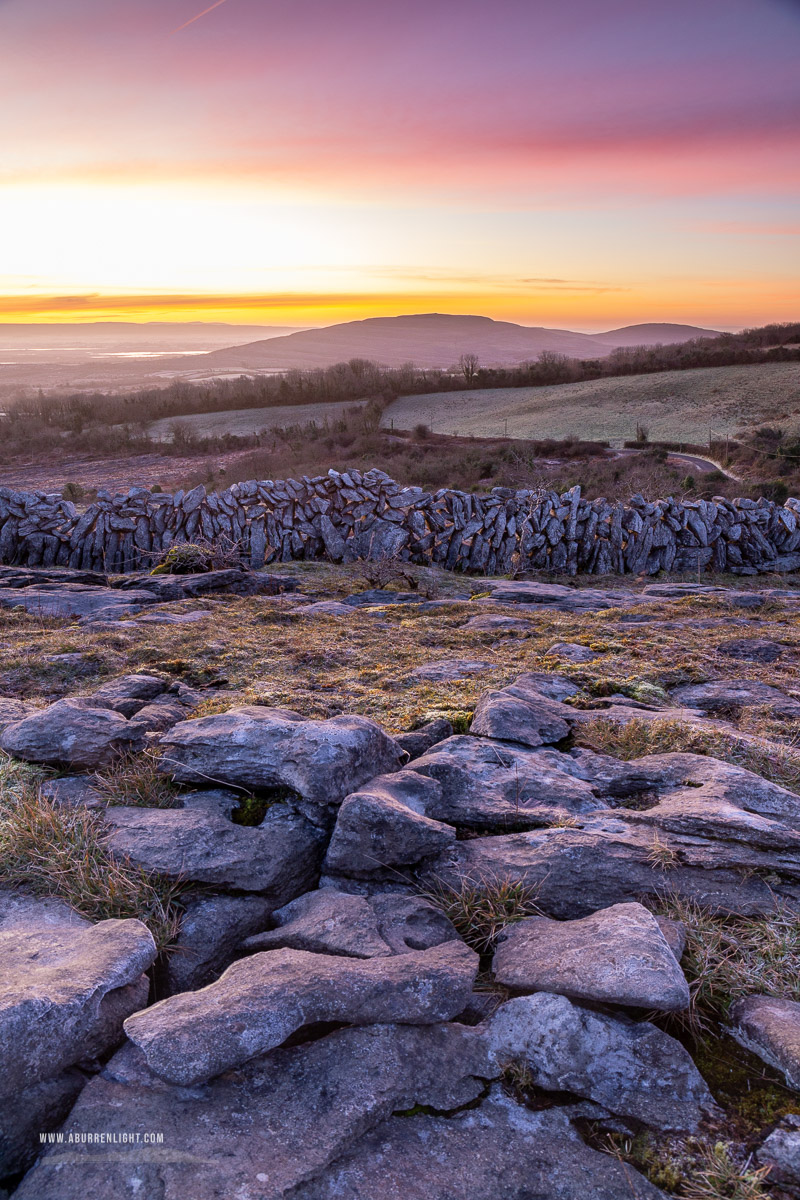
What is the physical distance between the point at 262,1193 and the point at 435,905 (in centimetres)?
130

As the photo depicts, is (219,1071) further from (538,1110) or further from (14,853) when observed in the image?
(14,853)

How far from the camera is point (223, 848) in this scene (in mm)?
3289

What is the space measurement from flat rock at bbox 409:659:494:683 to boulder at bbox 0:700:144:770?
86.7 inches

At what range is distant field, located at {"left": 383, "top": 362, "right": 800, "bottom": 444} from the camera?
3359 centimetres

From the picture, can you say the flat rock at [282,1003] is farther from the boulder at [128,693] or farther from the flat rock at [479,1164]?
the boulder at [128,693]

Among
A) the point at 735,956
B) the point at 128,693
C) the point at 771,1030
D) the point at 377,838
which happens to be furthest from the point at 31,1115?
the point at 128,693

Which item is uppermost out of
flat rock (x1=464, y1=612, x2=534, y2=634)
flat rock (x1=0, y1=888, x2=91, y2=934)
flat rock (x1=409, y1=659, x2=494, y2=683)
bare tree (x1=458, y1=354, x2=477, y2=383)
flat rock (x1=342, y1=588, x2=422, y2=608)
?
bare tree (x1=458, y1=354, x2=477, y2=383)

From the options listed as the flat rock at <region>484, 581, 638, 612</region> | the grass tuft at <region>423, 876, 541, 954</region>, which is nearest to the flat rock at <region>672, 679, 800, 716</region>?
the grass tuft at <region>423, 876, 541, 954</region>

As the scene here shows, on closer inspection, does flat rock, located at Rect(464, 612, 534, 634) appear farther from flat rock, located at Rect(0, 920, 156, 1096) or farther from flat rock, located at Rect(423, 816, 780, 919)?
flat rock, located at Rect(0, 920, 156, 1096)

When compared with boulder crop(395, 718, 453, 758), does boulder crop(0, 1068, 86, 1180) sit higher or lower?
lower

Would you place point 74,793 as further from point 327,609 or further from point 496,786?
point 327,609

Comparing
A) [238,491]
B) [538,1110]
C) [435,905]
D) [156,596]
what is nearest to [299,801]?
[435,905]

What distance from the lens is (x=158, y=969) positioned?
2.77 m

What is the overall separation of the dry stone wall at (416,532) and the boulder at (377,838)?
907 cm
